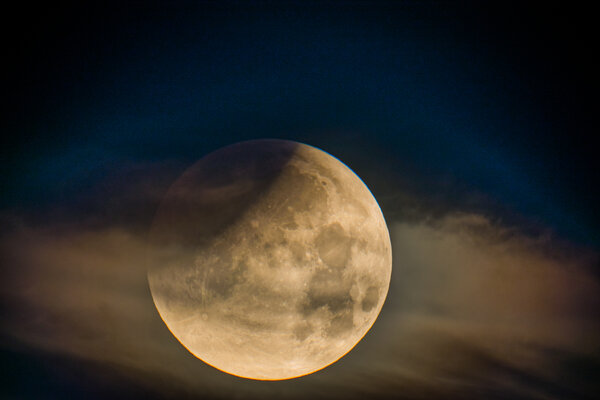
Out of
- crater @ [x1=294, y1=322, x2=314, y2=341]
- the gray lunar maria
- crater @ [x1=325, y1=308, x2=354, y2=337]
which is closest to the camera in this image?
the gray lunar maria

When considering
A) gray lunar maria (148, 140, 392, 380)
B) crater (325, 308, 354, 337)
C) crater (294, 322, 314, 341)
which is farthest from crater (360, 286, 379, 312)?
crater (294, 322, 314, 341)

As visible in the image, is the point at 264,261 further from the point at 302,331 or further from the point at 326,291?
the point at 302,331

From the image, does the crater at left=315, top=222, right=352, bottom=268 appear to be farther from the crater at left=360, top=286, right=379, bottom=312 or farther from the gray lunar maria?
the crater at left=360, top=286, right=379, bottom=312

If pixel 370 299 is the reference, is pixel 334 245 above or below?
above

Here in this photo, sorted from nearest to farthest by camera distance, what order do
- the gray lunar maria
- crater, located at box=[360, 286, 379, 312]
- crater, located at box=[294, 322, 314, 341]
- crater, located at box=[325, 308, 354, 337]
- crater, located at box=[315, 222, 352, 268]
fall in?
the gray lunar maria < crater, located at box=[315, 222, 352, 268] < crater, located at box=[294, 322, 314, 341] < crater, located at box=[325, 308, 354, 337] < crater, located at box=[360, 286, 379, 312]

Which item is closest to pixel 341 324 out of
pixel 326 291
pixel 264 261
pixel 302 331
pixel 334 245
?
pixel 302 331

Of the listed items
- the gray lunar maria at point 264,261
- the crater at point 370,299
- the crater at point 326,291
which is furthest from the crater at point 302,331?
the crater at point 370,299

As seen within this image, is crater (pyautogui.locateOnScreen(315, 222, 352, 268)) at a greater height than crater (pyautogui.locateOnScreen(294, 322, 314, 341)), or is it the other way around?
crater (pyautogui.locateOnScreen(315, 222, 352, 268))

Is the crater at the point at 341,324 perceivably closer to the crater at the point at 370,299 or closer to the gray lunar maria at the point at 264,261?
the gray lunar maria at the point at 264,261
